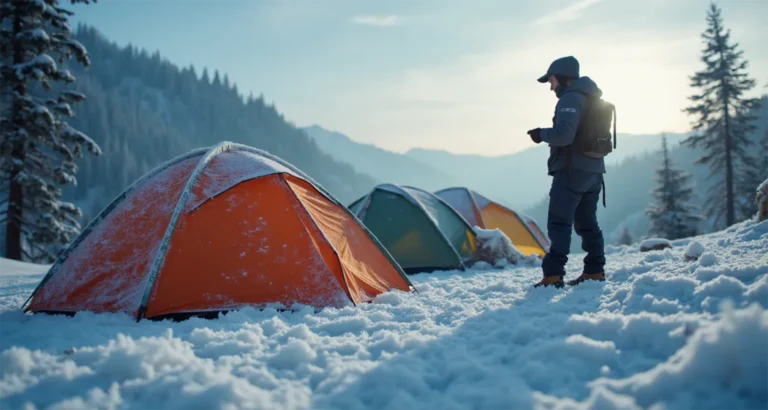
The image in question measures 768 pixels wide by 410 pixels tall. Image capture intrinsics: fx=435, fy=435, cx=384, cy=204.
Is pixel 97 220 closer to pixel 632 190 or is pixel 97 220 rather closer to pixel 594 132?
pixel 594 132

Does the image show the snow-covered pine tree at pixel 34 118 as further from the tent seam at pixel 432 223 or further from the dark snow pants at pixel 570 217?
the dark snow pants at pixel 570 217

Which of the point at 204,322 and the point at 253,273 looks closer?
the point at 204,322

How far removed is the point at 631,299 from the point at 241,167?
4.29 m

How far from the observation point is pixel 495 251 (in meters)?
9.62

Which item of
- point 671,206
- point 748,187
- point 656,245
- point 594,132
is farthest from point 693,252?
point 748,187

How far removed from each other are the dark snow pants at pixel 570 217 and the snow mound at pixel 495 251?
4302 mm

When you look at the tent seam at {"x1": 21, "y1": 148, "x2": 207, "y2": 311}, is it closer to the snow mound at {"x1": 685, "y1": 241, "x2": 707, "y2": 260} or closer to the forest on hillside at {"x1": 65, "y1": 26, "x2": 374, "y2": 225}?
the snow mound at {"x1": 685, "y1": 241, "x2": 707, "y2": 260}

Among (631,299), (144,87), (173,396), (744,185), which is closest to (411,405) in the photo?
(173,396)

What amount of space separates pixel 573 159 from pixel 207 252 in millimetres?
4134

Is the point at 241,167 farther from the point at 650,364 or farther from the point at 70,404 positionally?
the point at 650,364

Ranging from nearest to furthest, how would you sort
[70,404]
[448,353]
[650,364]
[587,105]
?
[70,404], [650,364], [448,353], [587,105]

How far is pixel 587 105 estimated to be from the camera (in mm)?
4914

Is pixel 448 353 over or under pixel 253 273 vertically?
under

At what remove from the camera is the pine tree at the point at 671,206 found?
27000mm
